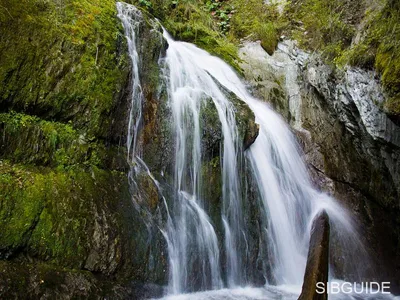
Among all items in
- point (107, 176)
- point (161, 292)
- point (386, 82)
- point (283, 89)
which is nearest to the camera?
point (161, 292)

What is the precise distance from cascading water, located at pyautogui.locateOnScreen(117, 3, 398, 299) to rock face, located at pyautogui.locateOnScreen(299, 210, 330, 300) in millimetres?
1563

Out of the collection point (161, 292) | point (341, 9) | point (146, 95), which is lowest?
point (161, 292)

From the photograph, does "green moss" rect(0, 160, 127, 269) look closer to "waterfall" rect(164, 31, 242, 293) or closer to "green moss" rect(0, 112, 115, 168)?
"green moss" rect(0, 112, 115, 168)

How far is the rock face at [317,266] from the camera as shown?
10.9ft

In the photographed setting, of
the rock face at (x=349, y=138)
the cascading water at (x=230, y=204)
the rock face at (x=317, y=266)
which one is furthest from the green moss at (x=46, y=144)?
the rock face at (x=349, y=138)

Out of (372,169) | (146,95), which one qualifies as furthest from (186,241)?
(372,169)

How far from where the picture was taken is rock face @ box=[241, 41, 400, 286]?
21.1 ft

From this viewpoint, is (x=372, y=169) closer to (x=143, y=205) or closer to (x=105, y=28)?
(x=143, y=205)

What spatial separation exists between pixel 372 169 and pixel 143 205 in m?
5.60

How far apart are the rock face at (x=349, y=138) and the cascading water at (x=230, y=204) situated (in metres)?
0.52

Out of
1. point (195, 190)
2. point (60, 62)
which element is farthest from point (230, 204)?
point (60, 62)

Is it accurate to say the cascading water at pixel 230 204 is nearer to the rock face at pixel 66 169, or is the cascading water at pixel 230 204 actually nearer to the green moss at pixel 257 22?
the rock face at pixel 66 169

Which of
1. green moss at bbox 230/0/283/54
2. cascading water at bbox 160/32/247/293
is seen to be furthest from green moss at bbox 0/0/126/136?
green moss at bbox 230/0/283/54

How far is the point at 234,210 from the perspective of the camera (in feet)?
19.9
